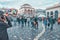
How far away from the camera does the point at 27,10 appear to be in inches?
107

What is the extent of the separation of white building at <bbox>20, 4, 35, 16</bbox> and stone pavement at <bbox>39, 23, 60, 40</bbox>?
0.44 metres

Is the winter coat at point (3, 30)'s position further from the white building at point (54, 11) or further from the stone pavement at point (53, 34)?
the white building at point (54, 11)

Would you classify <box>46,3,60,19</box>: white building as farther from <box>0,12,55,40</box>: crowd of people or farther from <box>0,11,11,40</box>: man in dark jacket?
<box>0,11,11,40</box>: man in dark jacket

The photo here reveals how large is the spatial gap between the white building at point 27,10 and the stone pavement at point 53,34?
0.44 meters

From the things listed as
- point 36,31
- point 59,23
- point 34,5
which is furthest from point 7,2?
point 59,23

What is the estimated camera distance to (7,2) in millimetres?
2768

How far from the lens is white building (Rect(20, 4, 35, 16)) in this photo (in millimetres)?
2723

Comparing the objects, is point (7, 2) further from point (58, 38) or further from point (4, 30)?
point (58, 38)

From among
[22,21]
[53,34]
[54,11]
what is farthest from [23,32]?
[54,11]

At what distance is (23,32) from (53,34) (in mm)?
532

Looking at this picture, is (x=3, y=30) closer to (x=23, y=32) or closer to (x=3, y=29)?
(x=3, y=29)

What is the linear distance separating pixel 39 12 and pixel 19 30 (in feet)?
1.57

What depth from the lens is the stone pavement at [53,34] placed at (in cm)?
269

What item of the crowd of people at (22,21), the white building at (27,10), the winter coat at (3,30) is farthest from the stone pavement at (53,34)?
the winter coat at (3,30)
